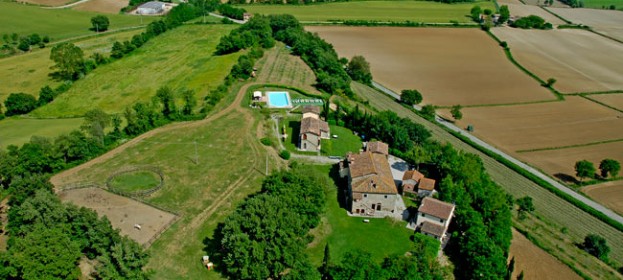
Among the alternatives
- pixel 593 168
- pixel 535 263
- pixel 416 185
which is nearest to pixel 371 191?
pixel 416 185

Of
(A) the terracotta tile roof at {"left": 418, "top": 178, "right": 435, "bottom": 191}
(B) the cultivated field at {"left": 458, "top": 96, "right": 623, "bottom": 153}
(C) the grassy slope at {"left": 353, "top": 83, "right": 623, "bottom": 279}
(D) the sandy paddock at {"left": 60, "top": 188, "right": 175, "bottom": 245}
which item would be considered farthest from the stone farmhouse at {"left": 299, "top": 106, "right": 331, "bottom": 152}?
(B) the cultivated field at {"left": 458, "top": 96, "right": 623, "bottom": 153}

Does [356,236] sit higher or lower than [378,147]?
lower

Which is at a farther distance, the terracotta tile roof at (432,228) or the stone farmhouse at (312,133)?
the stone farmhouse at (312,133)

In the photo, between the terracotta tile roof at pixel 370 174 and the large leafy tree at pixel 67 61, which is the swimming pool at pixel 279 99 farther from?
the large leafy tree at pixel 67 61

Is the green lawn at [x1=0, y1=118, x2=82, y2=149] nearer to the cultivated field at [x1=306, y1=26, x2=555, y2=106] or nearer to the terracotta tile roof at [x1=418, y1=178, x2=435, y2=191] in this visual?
the terracotta tile roof at [x1=418, y1=178, x2=435, y2=191]

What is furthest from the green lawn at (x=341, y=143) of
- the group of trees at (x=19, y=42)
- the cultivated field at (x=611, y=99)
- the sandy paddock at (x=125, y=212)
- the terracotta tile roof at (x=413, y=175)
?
the group of trees at (x=19, y=42)

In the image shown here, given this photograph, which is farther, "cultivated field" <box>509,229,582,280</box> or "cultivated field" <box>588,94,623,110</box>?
"cultivated field" <box>588,94,623,110</box>

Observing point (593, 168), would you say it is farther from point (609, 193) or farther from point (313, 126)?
point (313, 126)
